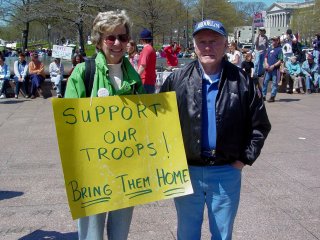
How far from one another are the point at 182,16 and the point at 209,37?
50.1 meters

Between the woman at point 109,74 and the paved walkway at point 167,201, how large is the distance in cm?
132

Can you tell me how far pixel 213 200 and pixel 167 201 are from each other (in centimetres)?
226

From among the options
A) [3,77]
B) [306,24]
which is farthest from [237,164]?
[306,24]

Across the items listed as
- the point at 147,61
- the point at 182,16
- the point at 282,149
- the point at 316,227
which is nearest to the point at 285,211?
the point at 316,227

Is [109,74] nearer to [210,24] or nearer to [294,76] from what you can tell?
[210,24]

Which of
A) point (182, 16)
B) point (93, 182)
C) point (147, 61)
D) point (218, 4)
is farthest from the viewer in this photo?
point (218, 4)

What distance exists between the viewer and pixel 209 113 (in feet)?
9.31

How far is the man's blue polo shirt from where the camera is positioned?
9.30 ft

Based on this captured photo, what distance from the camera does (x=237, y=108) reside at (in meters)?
2.83

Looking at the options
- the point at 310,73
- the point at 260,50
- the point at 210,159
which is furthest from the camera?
the point at 310,73

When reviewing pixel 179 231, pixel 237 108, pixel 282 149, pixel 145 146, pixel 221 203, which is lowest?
pixel 282 149

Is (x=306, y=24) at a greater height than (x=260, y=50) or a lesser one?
greater

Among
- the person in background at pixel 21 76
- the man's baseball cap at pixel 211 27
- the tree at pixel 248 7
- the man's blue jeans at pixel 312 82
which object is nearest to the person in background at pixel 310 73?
the man's blue jeans at pixel 312 82

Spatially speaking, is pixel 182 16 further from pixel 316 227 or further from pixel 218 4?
pixel 316 227
